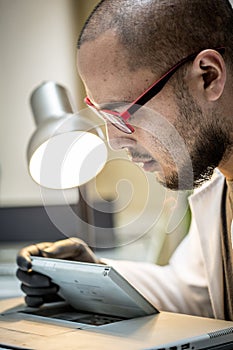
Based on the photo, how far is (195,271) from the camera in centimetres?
137

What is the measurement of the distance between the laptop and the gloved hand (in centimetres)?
2

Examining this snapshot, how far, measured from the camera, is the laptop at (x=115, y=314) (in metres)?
0.94

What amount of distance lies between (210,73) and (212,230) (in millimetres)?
325

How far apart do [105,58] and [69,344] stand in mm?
400

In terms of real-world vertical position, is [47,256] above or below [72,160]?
below

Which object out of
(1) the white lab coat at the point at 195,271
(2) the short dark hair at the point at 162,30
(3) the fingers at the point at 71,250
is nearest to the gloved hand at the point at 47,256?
(3) the fingers at the point at 71,250

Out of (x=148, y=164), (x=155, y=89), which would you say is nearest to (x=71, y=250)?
(x=148, y=164)

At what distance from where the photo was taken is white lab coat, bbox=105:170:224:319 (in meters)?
1.24

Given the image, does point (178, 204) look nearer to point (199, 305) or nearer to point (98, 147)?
point (98, 147)

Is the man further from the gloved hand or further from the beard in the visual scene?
the gloved hand

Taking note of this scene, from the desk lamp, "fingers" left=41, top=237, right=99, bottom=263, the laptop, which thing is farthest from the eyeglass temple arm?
"fingers" left=41, top=237, right=99, bottom=263

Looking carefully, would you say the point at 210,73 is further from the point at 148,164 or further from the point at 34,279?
the point at 34,279

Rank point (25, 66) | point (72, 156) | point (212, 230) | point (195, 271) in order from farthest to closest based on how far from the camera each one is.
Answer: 1. point (25, 66)
2. point (195, 271)
3. point (212, 230)
4. point (72, 156)

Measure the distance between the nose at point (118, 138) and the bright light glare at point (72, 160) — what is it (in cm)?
4
